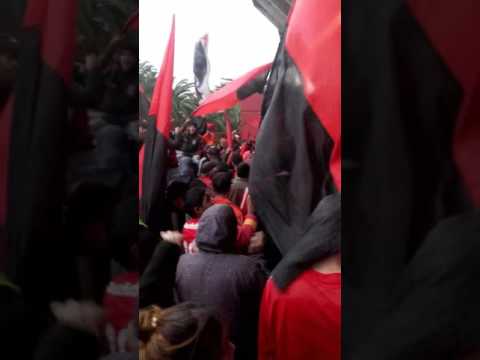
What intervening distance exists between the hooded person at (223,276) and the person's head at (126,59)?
1.62 metres

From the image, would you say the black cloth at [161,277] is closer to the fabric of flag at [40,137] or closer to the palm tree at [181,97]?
the palm tree at [181,97]

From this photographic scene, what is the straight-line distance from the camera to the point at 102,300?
4.93ft

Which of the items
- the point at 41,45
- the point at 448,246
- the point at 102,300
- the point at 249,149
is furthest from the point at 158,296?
the point at 249,149

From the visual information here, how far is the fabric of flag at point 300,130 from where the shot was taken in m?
2.18

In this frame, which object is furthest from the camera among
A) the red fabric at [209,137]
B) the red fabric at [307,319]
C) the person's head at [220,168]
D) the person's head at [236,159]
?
the red fabric at [209,137]

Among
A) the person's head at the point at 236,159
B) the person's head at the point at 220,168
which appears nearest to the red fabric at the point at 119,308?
the person's head at the point at 220,168

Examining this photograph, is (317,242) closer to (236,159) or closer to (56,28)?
(56,28)

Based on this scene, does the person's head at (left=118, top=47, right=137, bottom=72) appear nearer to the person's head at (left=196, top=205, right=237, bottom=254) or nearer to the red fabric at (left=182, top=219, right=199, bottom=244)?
the person's head at (left=196, top=205, right=237, bottom=254)

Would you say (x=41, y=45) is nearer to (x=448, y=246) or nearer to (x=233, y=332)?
(x=448, y=246)

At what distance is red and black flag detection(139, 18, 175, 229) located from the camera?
3072mm

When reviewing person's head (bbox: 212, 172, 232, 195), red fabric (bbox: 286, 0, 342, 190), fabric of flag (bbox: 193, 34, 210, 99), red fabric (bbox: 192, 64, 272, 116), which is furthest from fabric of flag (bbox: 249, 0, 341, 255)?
fabric of flag (bbox: 193, 34, 210, 99)

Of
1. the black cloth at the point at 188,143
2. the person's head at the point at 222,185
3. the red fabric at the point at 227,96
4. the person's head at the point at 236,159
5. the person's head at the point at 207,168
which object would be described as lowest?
the person's head at the point at 222,185

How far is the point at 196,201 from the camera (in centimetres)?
401

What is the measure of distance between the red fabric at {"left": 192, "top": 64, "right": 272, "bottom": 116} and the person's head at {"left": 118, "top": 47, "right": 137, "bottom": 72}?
2.26 m
